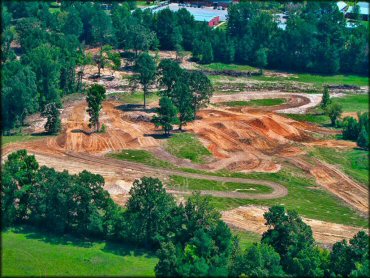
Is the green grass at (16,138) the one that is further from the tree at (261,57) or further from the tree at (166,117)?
the tree at (261,57)

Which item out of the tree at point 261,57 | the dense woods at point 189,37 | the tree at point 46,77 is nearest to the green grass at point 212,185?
the tree at point 46,77

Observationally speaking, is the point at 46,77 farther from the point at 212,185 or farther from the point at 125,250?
the point at 125,250

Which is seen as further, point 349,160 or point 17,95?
point 17,95

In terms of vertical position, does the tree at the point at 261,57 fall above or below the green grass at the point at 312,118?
above

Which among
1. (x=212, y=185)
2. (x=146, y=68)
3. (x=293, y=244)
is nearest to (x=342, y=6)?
(x=146, y=68)

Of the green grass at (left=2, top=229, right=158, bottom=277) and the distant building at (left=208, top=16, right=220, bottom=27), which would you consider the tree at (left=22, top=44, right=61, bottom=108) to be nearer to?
the green grass at (left=2, top=229, right=158, bottom=277)

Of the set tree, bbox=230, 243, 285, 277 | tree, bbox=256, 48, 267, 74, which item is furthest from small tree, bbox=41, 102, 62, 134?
tree, bbox=256, 48, 267, 74

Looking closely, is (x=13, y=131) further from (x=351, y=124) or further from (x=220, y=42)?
(x=220, y=42)
